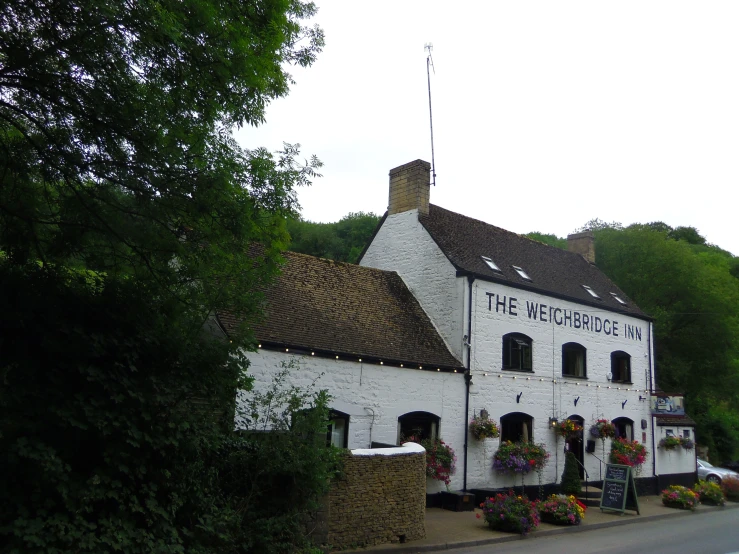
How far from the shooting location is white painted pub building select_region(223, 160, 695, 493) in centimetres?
1488

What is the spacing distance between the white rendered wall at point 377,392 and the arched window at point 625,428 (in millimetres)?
8610

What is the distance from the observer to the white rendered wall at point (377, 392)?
13859 mm

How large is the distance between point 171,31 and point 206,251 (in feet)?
8.68

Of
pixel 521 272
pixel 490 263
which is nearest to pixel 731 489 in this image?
pixel 521 272

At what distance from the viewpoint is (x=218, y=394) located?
7.62 meters

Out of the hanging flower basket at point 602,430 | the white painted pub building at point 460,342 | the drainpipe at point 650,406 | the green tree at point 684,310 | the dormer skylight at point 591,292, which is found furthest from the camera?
the green tree at point 684,310

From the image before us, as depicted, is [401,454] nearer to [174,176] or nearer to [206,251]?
[206,251]

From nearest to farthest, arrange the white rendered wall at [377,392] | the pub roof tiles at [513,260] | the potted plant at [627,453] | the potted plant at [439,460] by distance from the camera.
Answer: the white rendered wall at [377,392] < the potted plant at [439,460] < the pub roof tiles at [513,260] < the potted plant at [627,453]

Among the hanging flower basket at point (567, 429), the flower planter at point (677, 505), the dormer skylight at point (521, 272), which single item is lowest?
the flower planter at point (677, 505)

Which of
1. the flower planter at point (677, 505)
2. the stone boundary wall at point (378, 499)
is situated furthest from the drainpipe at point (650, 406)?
the stone boundary wall at point (378, 499)

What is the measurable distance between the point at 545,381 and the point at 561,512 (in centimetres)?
533

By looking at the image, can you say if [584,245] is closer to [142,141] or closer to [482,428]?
[482,428]

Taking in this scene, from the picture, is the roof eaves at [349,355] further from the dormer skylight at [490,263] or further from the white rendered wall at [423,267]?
the dormer skylight at [490,263]

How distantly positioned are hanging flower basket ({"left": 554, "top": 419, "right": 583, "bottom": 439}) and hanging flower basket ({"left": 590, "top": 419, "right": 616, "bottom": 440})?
1.46 meters
